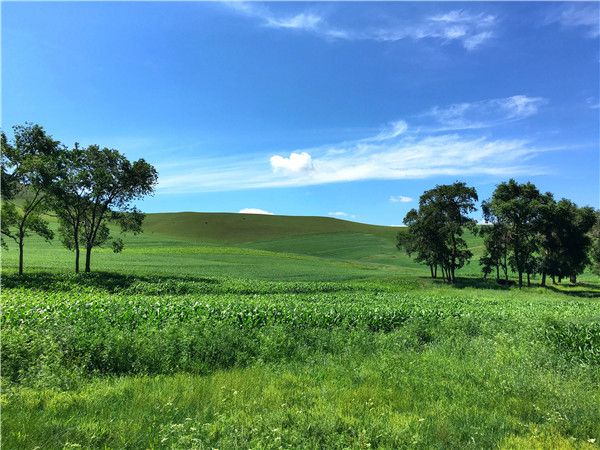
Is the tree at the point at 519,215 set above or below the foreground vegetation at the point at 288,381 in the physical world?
above

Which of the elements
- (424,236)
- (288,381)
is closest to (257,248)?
(424,236)

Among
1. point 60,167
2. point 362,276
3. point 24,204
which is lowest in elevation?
point 362,276

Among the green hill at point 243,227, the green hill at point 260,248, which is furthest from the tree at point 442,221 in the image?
the green hill at point 243,227

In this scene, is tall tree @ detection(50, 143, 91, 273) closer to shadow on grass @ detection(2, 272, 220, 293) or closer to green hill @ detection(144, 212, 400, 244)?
shadow on grass @ detection(2, 272, 220, 293)

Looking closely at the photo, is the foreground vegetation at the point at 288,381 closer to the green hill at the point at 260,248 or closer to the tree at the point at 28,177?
the tree at the point at 28,177

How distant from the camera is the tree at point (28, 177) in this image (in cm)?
3098

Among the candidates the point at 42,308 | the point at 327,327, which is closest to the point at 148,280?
the point at 42,308

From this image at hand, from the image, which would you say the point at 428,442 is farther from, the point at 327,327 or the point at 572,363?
the point at 327,327

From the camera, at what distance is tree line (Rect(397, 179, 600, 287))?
5322 cm

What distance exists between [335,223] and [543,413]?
413 ft

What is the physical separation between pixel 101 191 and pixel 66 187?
406 centimetres

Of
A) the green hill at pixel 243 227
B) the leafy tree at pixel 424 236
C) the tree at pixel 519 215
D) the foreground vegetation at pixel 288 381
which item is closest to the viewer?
the foreground vegetation at pixel 288 381

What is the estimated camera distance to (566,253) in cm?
5419

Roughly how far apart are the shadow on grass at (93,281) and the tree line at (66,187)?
9.93 ft
